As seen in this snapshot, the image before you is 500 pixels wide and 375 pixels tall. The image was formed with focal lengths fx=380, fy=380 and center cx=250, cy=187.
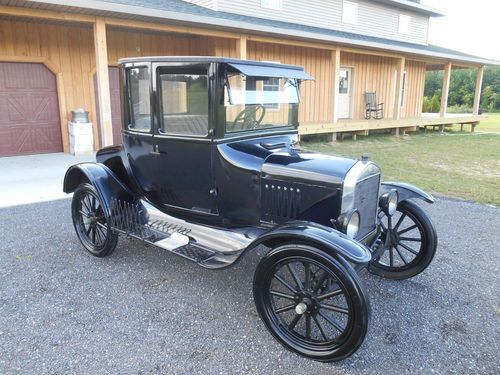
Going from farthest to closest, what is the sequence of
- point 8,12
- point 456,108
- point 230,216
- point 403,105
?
1. point 456,108
2. point 403,105
3. point 8,12
4. point 230,216

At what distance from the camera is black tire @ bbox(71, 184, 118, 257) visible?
3525 millimetres

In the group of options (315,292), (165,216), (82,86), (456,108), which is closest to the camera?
(315,292)

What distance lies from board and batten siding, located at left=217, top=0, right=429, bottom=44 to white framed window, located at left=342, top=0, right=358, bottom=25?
0.16 metres

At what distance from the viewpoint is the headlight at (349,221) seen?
250cm

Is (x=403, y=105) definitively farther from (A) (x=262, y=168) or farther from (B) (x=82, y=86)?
(A) (x=262, y=168)

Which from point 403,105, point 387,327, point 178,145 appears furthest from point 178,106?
point 403,105

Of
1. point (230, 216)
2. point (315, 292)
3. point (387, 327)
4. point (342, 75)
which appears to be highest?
point (342, 75)

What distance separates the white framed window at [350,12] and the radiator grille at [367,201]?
13431mm

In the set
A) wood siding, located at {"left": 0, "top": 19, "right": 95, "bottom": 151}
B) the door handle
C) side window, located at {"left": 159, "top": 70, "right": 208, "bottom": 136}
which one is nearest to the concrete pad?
wood siding, located at {"left": 0, "top": 19, "right": 95, "bottom": 151}

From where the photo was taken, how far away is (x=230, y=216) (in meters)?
3.02

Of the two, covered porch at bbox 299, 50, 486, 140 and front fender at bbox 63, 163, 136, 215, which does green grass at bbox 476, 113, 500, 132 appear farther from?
front fender at bbox 63, 163, 136, 215

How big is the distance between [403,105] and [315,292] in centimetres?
1662

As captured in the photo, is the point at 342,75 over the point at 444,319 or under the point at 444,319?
over

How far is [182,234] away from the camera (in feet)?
10.3
